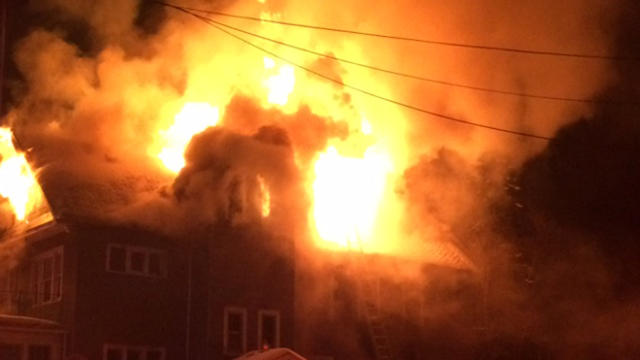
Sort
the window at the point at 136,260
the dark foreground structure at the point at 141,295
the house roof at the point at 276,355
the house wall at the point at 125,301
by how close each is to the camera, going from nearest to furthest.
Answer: the house roof at the point at 276,355
the dark foreground structure at the point at 141,295
the house wall at the point at 125,301
the window at the point at 136,260

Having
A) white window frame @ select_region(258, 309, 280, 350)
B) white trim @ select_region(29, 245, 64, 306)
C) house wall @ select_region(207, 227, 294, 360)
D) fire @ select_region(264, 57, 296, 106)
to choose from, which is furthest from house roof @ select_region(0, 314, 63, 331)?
fire @ select_region(264, 57, 296, 106)

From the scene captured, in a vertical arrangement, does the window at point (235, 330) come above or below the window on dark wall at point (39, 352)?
above

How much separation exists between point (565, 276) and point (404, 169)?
9.57 meters

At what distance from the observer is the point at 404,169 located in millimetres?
30562

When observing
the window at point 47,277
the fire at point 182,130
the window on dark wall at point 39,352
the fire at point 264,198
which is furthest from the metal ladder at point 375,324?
the window on dark wall at point 39,352

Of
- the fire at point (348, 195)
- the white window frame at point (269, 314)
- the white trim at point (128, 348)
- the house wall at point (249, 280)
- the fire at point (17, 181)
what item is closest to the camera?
the white trim at point (128, 348)

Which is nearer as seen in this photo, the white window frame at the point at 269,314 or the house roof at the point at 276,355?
the house roof at the point at 276,355

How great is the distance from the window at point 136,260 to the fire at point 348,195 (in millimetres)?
4317

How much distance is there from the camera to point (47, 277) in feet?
88.2

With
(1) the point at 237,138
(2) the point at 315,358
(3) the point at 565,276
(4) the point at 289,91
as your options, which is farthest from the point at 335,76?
(3) the point at 565,276

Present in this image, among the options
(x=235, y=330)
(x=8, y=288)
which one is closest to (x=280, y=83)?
(x=235, y=330)

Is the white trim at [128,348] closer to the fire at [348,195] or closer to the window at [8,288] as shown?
the window at [8,288]

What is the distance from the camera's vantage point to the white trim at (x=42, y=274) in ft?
85.6

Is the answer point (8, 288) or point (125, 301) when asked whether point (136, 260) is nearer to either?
point (125, 301)
